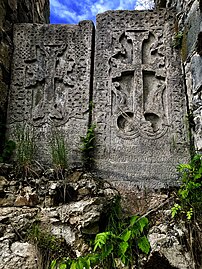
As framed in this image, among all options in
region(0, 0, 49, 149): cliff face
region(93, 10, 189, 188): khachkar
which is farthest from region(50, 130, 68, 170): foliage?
region(0, 0, 49, 149): cliff face

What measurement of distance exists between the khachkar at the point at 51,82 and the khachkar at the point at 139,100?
0.58 ft

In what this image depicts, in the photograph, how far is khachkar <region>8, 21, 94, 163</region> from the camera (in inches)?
154

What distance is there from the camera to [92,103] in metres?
3.97

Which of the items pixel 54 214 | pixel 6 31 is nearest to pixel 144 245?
pixel 54 214

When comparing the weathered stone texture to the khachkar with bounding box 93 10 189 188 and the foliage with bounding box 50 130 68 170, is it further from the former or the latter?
the khachkar with bounding box 93 10 189 188

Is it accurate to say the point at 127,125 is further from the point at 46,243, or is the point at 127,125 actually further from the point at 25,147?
the point at 46,243

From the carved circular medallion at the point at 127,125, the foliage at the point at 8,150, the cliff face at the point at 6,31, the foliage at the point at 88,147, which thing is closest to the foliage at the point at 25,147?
the foliage at the point at 8,150

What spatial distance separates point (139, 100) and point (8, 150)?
1.49m

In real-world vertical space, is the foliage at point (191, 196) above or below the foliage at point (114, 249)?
above

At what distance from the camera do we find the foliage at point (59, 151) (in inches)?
138

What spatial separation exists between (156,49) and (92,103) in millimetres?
1004

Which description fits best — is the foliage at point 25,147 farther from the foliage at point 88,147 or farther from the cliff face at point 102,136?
the foliage at point 88,147

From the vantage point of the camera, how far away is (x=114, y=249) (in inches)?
107

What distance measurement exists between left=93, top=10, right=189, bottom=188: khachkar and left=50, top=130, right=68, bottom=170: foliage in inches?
14.0
